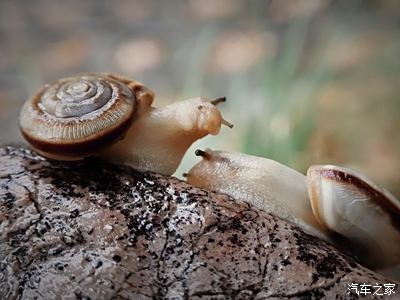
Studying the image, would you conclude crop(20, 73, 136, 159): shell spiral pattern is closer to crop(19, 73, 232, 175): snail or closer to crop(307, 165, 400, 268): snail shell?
crop(19, 73, 232, 175): snail

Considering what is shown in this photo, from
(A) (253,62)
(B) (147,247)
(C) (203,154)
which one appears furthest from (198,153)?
(A) (253,62)

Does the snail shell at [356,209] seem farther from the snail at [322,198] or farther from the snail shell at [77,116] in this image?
the snail shell at [77,116]

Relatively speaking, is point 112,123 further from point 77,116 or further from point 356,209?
point 356,209

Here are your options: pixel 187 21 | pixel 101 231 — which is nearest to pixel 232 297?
pixel 101 231

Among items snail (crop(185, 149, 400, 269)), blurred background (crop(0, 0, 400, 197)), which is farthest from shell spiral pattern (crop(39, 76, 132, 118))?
blurred background (crop(0, 0, 400, 197))

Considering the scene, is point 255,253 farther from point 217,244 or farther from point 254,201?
point 254,201

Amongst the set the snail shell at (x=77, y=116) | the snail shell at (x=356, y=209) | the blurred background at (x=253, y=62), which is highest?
the blurred background at (x=253, y=62)

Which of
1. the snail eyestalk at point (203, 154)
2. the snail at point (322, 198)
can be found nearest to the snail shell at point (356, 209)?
the snail at point (322, 198)
